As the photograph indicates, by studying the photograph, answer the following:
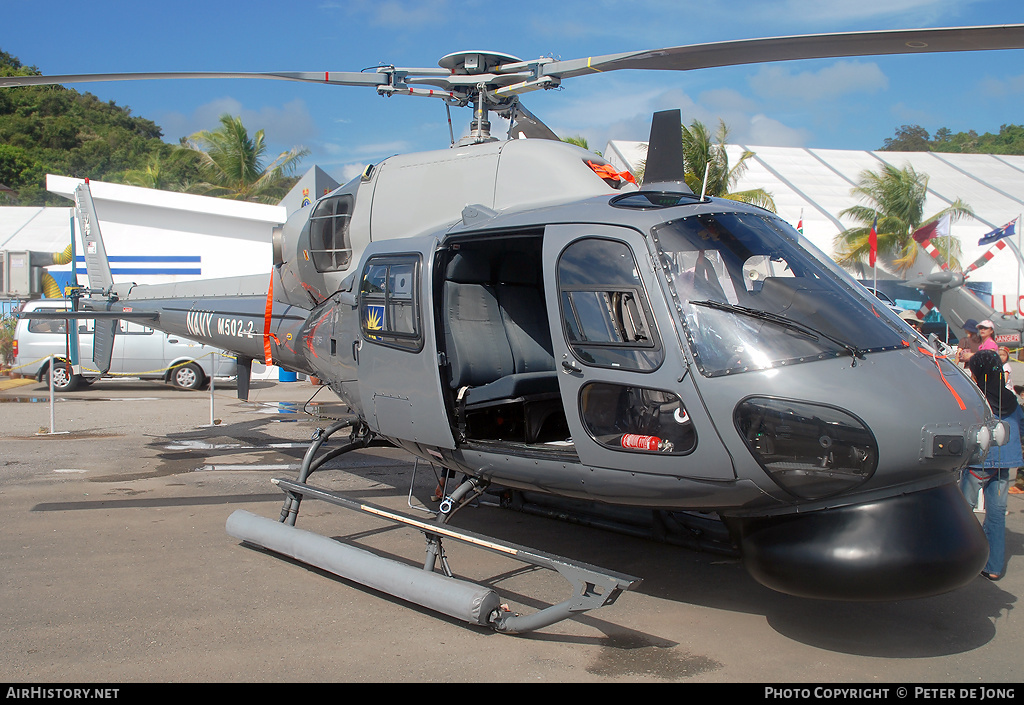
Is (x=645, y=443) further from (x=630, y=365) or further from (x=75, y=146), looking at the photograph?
(x=75, y=146)

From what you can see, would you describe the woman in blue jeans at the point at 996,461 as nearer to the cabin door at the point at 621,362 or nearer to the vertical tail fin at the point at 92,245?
the cabin door at the point at 621,362

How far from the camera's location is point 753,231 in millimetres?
4508

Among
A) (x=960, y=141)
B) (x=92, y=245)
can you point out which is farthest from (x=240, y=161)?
(x=960, y=141)

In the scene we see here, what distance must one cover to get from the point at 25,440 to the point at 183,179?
37.4m

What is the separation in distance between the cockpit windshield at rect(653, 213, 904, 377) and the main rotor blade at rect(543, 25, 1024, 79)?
4.20 ft

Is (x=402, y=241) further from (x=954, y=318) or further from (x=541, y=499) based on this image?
(x=954, y=318)

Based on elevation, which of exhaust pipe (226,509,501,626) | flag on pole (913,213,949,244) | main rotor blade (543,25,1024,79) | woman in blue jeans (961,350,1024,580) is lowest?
exhaust pipe (226,509,501,626)

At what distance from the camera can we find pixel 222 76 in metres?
6.46

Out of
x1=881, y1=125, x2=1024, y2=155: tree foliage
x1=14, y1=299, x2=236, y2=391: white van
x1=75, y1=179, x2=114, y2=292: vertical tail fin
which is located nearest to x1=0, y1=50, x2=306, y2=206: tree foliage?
x1=14, y1=299, x2=236, y2=391: white van

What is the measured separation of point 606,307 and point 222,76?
13.7 feet

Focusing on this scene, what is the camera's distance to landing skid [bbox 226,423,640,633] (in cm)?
421

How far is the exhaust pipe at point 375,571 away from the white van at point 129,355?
41.2 ft

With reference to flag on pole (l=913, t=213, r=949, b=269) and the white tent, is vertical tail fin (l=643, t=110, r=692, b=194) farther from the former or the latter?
the white tent

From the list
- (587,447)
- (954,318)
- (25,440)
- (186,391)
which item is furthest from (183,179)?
(587,447)
